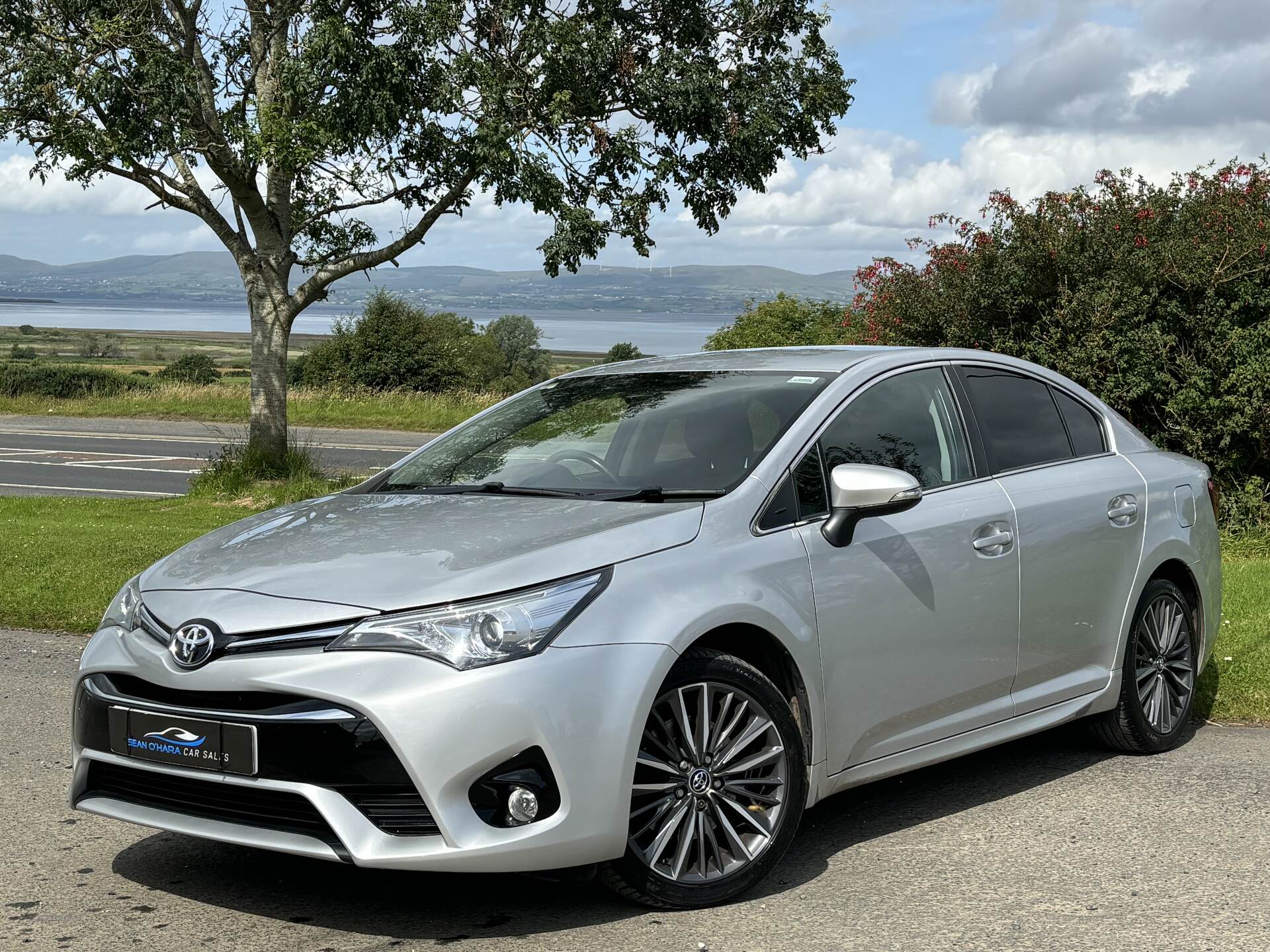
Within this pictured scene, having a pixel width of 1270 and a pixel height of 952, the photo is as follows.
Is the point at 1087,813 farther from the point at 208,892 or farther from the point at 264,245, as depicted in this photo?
the point at 264,245

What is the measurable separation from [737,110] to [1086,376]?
242 inches

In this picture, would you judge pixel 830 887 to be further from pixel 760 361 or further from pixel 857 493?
pixel 760 361

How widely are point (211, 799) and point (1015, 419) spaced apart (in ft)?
11.0

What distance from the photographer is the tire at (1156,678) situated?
5.86 metres

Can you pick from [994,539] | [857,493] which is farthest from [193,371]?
[857,493]

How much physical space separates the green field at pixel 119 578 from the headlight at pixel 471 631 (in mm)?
4277

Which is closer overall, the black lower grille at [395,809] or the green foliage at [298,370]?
the black lower grille at [395,809]

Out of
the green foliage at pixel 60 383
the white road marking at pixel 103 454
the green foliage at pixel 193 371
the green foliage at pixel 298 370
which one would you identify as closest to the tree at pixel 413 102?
the white road marking at pixel 103 454

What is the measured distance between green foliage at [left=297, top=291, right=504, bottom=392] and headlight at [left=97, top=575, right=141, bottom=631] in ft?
128

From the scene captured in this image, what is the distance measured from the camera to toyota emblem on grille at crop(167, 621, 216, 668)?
3918mm

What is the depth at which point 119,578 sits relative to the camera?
33.2 feet

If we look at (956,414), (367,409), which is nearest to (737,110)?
(956,414)

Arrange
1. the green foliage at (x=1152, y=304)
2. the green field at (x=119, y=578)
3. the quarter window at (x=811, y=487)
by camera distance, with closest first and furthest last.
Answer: the quarter window at (x=811, y=487)
the green field at (x=119, y=578)
the green foliage at (x=1152, y=304)

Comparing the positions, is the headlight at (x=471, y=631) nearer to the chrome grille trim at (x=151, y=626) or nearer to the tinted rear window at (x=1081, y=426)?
the chrome grille trim at (x=151, y=626)
